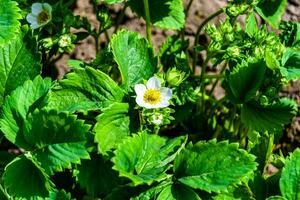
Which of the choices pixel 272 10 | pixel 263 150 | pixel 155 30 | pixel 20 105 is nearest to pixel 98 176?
pixel 20 105

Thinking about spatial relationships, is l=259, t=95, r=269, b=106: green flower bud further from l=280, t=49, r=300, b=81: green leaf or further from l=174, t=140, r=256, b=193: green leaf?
l=174, t=140, r=256, b=193: green leaf

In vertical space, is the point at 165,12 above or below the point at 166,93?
above

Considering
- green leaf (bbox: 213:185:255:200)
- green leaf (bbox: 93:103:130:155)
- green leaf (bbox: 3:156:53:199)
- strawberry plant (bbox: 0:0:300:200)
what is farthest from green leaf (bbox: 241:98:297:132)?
green leaf (bbox: 3:156:53:199)

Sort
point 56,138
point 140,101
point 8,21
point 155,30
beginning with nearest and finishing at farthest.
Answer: point 56,138 < point 140,101 < point 8,21 < point 155,30

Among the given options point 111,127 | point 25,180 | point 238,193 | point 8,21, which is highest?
point 8,21

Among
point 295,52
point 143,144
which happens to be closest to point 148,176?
point 143,144

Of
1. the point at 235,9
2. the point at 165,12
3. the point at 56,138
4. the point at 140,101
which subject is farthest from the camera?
the point at 165,12

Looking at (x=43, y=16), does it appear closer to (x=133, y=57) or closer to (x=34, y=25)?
(x=34, y=25)
